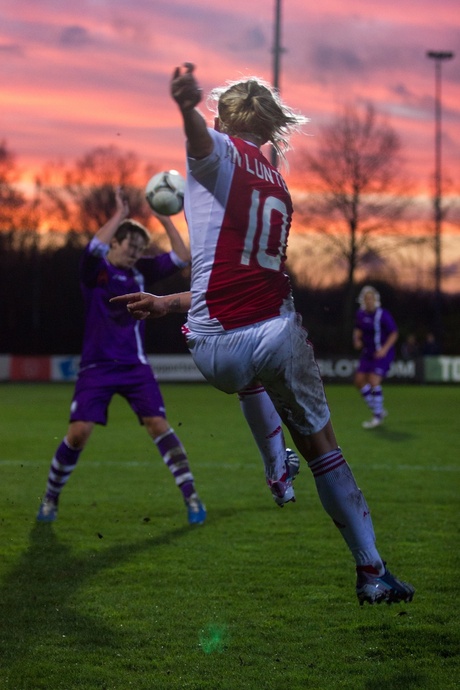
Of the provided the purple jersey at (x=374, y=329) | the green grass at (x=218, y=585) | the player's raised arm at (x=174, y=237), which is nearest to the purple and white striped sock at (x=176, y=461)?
the green grass at (x=218, y=585)

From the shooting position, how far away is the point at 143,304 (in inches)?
165

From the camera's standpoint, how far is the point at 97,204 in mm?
51312

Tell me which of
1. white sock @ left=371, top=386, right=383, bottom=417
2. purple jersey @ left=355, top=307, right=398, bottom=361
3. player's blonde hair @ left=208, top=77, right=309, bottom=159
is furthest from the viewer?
purple jersey @ left=355, top=307, right=398, bottom=361

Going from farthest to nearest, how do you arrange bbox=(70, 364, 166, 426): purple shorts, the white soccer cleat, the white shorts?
the white soccer cleat → bbox=(70, 364, 166, 426): purple shorts → the white shorts

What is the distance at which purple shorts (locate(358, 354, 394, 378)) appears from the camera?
17.1 meters

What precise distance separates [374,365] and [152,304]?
13268mm

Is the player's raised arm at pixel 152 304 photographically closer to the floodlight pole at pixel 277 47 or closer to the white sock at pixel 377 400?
the white sock at pixel 377 400

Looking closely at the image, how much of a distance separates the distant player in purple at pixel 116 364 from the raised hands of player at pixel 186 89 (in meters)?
3.77

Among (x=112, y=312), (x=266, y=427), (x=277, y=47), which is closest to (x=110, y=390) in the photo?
(x=112, y=312)

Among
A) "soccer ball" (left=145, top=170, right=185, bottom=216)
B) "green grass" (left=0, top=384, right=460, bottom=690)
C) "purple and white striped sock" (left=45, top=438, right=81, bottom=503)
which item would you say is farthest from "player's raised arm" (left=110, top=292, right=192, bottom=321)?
"purple and white striped sock" (left=45, top=438, right=81, bottom=503)

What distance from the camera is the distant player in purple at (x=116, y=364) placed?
750cm

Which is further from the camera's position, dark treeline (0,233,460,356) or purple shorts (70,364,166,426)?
dark treeline (0,233,460,356)

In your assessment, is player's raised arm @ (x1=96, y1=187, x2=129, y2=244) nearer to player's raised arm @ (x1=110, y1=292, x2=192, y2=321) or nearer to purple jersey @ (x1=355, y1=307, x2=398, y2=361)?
player's raised arm @ (x1=110, y1=292, x2=192, y2=321)

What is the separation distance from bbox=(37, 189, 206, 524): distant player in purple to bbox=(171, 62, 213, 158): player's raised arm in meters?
3.64
